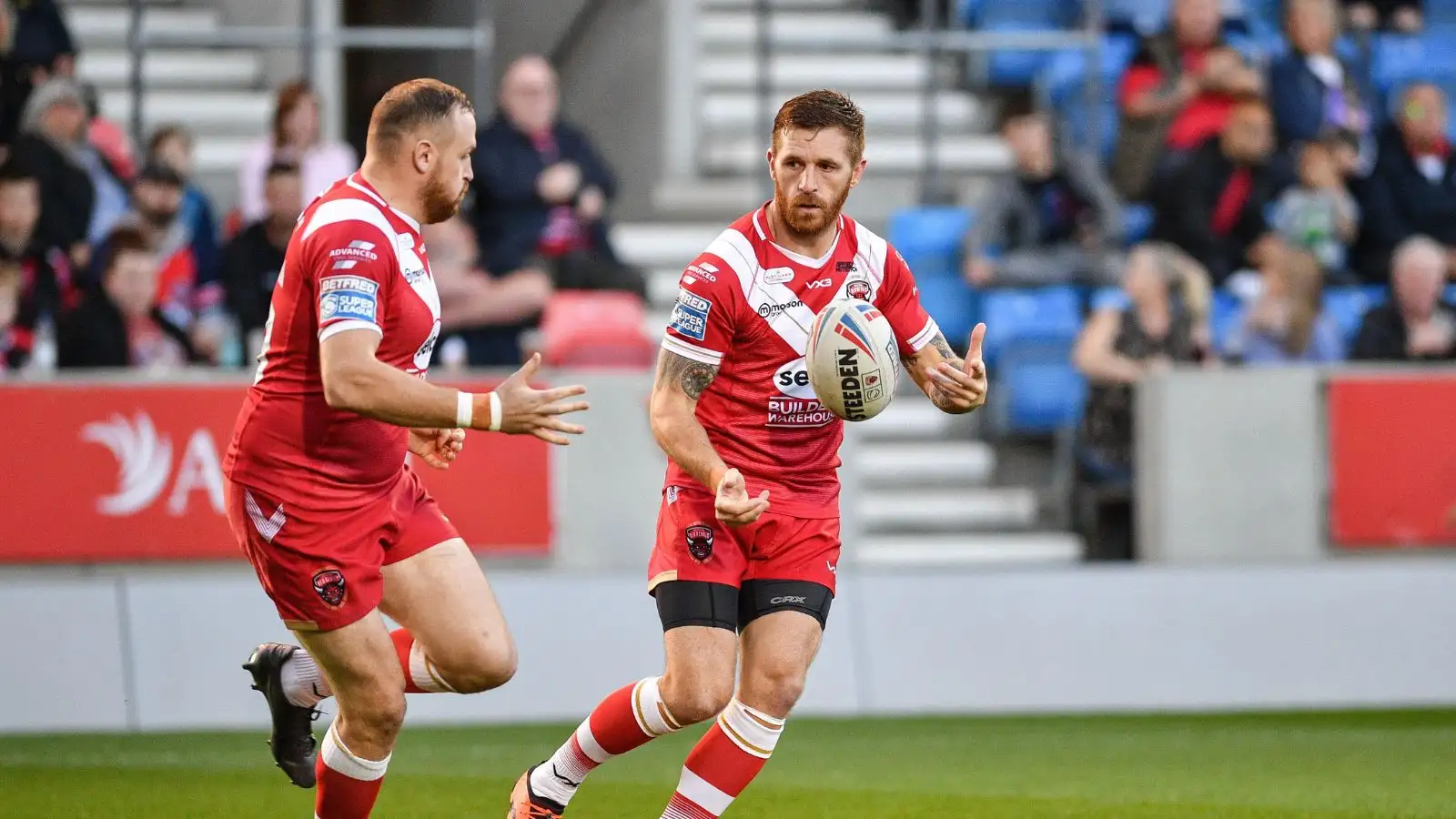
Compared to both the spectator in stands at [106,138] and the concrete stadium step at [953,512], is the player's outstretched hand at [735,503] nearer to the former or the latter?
the concrete stadium step at [953,512]

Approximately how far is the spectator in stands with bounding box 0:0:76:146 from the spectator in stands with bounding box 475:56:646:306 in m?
2.67

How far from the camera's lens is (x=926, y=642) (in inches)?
412

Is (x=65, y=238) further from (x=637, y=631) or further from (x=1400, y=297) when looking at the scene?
(x=1400, y=297)

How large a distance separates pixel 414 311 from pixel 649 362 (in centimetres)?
513

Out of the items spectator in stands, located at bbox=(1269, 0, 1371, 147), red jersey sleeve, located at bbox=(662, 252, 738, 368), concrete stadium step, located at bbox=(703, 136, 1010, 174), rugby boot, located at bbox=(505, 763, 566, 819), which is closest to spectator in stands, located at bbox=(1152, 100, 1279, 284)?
spectator in stands, located at bbox=(1269, 0, 1371, 147)

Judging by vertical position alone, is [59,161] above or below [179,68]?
below

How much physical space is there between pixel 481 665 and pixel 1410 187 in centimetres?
959

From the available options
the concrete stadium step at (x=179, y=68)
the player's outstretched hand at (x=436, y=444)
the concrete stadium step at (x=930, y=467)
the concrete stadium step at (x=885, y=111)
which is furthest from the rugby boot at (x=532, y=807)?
the concrete stadium step at (x=179, y=68)

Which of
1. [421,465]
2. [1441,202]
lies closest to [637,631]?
[421,465]

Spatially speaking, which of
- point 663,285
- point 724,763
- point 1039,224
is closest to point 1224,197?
point 1039,224

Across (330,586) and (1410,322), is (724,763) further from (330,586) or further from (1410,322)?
(1410,322)

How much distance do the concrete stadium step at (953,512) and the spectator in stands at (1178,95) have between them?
245 centimetres

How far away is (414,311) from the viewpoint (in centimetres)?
557

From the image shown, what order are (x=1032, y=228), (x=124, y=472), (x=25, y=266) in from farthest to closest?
(x=1032, y=228), (x=25, y=266), (x=124, y=472)
